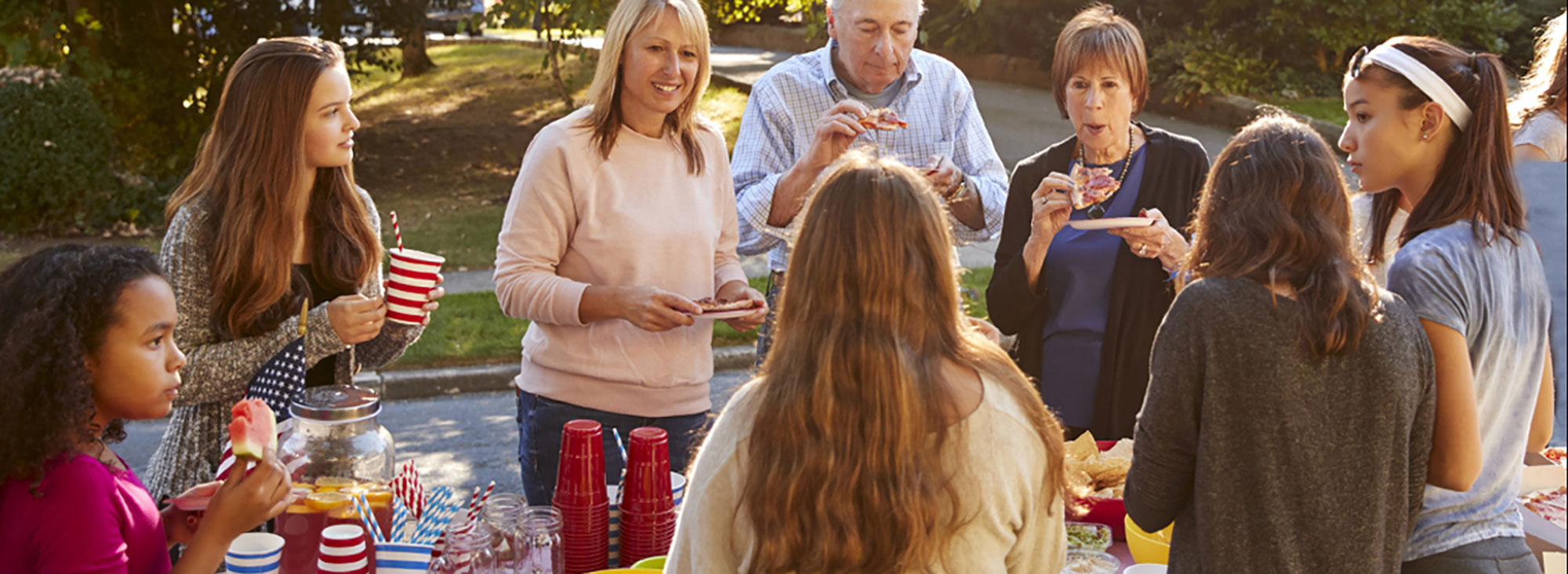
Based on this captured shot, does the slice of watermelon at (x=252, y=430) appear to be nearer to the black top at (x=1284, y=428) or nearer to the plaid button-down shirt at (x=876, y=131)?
the black top at (x=1284, y=428)

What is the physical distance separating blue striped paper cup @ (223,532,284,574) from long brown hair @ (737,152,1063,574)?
3.64 ft

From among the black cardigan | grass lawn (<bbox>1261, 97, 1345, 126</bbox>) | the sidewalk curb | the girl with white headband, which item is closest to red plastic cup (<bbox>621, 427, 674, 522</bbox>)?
the black cardigan

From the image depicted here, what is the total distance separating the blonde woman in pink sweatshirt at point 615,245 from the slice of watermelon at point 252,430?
0.91 metres

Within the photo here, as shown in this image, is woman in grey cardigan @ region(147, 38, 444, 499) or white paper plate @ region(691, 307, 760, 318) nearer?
woman in grey cardigan @ region(147, 38, 444, 499)

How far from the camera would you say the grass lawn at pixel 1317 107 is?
14234 mm

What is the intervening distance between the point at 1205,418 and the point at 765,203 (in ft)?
6.43

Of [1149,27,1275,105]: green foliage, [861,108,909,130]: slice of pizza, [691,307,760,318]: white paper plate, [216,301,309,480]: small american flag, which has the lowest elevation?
[1149,27,1275,105]: green foliage

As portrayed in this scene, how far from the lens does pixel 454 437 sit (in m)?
7.29

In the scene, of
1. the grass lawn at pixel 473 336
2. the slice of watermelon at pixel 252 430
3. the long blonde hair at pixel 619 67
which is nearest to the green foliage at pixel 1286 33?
the grass lawn at pixel 473 336

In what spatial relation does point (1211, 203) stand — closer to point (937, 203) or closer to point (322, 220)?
point (937, 203)

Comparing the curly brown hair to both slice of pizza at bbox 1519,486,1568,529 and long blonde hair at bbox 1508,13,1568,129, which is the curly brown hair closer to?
slice of pizza at bbox 1519,486,1568,529

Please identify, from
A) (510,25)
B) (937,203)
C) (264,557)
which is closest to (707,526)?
Result: (937,203)

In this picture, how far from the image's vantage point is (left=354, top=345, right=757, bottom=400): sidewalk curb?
8.08 meters

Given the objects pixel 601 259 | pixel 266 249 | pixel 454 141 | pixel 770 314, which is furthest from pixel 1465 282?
pixel 454 141
